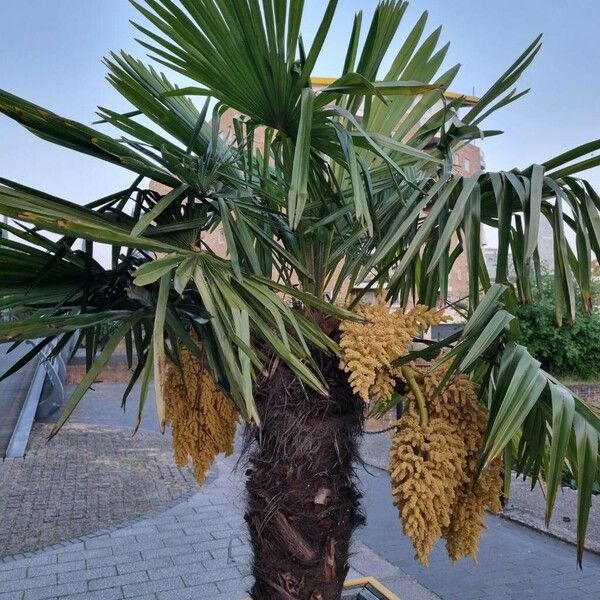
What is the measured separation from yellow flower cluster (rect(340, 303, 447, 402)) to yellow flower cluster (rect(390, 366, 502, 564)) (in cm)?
17

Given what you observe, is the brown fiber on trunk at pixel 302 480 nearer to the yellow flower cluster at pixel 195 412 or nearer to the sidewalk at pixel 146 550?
the yellow flower cluster at pixel 195 412

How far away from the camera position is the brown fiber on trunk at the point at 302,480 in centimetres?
228

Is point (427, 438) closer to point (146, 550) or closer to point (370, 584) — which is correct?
point (370, 584)

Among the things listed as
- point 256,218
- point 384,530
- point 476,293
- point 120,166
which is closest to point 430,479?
point 476,293

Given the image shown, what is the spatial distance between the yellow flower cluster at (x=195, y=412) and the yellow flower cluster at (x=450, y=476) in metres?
0.73

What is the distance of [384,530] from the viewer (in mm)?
5590

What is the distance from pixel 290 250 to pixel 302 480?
36.6 inches

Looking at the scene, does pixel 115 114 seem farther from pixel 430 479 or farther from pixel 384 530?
pixel 384 530

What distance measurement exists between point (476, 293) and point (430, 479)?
2.19 ft

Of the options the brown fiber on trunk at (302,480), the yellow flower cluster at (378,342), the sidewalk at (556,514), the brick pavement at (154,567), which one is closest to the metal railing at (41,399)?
the brick pavement at (154,567)

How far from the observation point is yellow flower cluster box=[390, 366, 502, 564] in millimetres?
1898

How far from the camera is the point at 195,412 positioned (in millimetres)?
2332

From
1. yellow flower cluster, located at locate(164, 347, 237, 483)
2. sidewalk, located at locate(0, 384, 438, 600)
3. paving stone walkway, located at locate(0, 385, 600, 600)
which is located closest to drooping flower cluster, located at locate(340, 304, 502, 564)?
yellow flower cluster, located at locate(164, 347, 237, 483)

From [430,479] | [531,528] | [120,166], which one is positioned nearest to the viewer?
[430,479]
